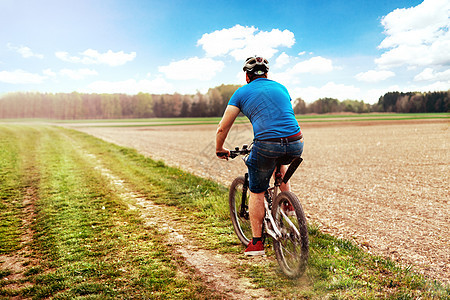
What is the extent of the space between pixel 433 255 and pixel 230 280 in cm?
333

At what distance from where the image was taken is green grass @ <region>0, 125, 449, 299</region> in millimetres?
3301

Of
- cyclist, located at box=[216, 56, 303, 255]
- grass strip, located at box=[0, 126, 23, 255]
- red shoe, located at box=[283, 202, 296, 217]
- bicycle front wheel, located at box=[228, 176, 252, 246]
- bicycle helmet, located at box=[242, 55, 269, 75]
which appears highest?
bicycle helmet, located at box=[242, 55, 269, 75]

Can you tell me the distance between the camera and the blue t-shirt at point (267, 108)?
3.26 meters

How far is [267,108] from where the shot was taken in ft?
10.8

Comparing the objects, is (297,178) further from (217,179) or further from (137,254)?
(137,254)

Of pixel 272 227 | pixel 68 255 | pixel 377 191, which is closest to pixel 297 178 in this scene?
pixel 377 191

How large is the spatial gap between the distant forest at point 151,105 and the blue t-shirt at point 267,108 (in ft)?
288

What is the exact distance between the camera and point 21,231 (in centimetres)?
527

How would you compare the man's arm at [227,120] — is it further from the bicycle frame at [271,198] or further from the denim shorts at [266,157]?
the bicycle frame at [271,198]

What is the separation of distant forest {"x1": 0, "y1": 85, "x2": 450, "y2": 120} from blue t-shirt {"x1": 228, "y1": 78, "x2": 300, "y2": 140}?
288 ft

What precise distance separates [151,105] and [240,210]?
427 ft

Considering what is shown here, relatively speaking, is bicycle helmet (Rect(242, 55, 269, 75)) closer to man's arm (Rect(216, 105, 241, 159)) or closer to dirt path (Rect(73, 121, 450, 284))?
man's arm (Rect(216, 105, 241, 159))

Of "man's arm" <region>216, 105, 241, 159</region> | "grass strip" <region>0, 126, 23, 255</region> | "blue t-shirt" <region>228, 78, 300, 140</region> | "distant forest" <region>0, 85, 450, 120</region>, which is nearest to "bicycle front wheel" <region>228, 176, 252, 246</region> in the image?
"man's arm" <region>216, 105, 241, 159</region>

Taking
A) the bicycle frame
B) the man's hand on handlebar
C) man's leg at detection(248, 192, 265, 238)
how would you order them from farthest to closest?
the man's hand on handlebar → man's leg at detection(248, 192, 265, 238) → the bicycle frame
